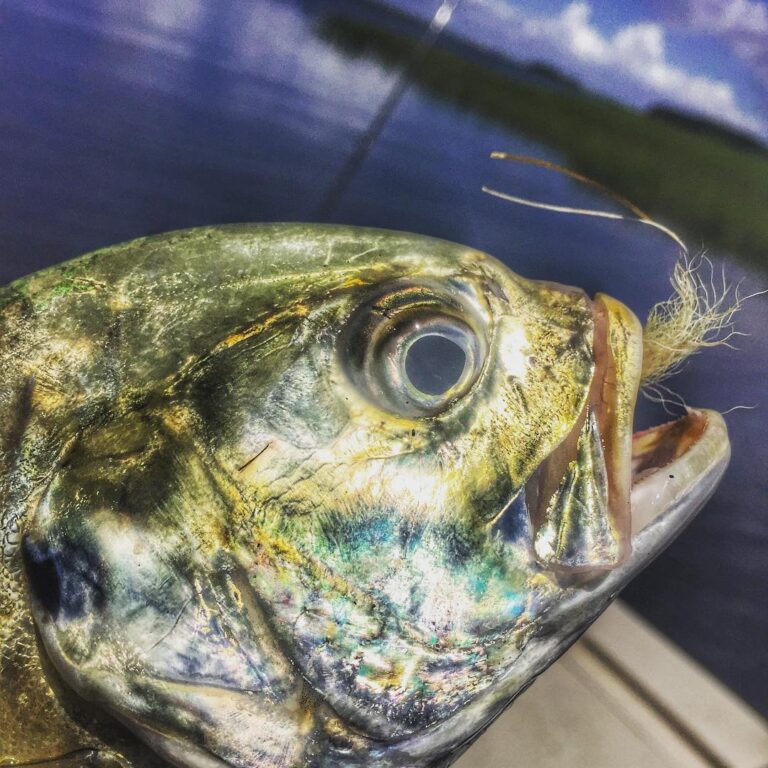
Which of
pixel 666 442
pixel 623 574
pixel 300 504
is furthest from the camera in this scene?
pixel 666 442

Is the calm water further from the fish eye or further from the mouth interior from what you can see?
the fish eye

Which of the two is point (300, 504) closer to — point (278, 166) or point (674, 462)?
point (674, 462)

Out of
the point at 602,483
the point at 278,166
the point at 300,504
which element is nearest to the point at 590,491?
the point at 602,483

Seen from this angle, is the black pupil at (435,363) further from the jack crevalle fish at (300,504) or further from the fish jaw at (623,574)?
the fish jaw at (623,574)

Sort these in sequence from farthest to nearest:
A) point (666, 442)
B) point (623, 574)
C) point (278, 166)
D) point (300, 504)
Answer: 1. point (278, 166)
2. point (666, 442)
3. point (623, 574)
4. point (300, 504)

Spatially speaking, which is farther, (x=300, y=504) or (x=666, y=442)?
(x=666, y=442)

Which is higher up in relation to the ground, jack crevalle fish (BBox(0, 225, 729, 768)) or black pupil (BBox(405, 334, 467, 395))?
black pupil (BBox(405, 334, 467, 395))

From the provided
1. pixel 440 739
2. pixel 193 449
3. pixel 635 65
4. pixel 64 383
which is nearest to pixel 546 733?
pixel 440 739

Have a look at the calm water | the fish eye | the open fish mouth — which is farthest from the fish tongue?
the calm water
